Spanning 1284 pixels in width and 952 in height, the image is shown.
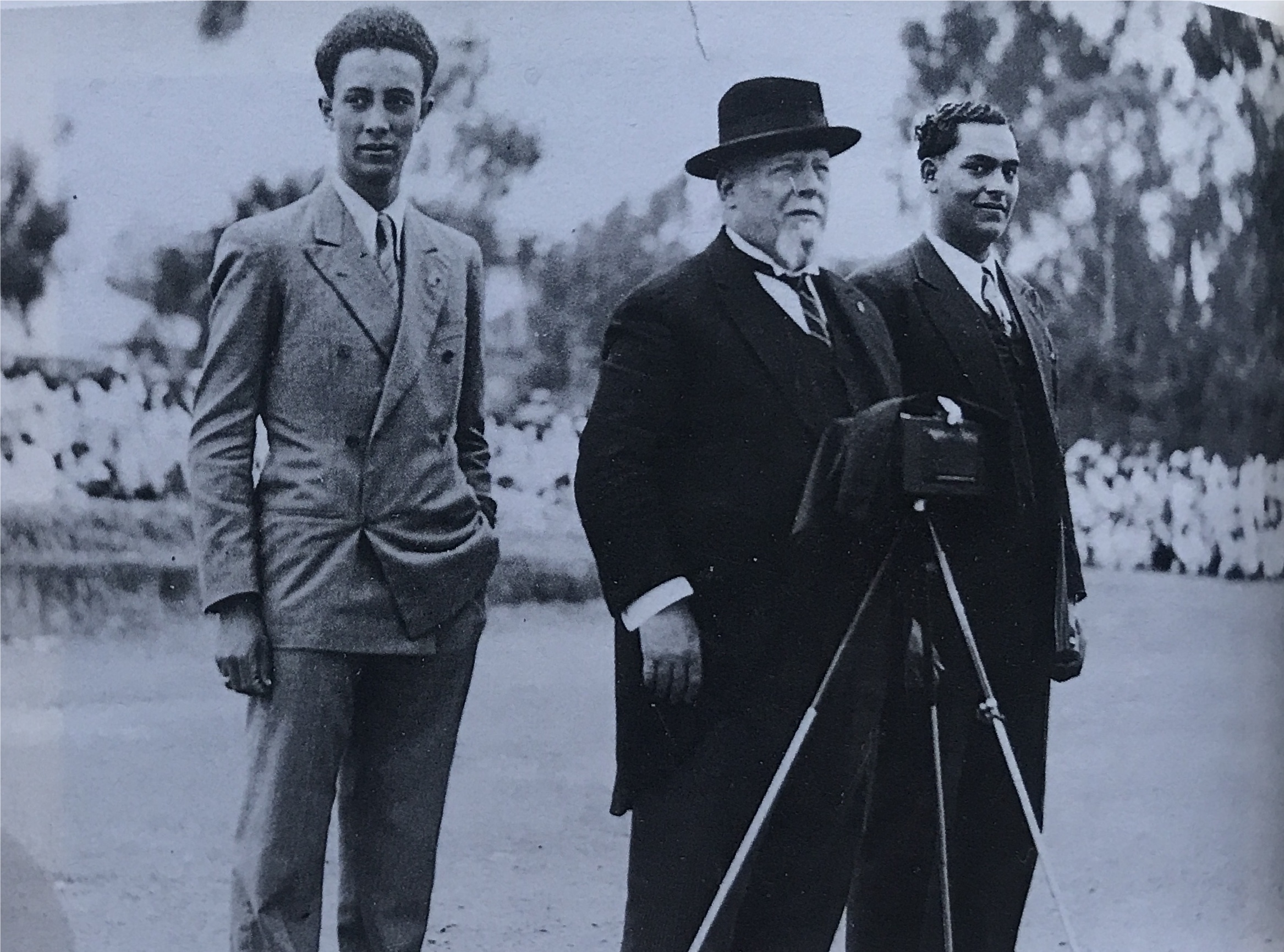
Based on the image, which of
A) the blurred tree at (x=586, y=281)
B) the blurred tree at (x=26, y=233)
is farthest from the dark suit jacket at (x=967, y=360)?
the blurred tree at (x=26, y=233)

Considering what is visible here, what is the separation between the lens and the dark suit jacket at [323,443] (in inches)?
162

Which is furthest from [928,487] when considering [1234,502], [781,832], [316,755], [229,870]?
[229,870]

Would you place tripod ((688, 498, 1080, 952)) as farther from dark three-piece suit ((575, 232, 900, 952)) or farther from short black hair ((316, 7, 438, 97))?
short black hair ((316, 7, 438, 97))

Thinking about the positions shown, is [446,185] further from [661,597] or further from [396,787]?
[396,787]

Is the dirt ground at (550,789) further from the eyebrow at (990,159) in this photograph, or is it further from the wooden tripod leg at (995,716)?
the eyebrow at (990,159)

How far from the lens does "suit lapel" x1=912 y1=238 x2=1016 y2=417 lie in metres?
4.36

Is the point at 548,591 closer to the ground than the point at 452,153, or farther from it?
closer to the ground

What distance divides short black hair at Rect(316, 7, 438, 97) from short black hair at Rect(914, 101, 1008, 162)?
1448 millimetres

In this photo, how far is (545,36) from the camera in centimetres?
447

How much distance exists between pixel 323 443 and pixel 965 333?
1832 millimetres

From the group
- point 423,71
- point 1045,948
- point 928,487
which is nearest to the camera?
point 928,487

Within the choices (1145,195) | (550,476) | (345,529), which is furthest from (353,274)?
(1145,195)

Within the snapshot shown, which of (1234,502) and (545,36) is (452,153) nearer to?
(545,36)

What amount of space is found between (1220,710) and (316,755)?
2822mm
